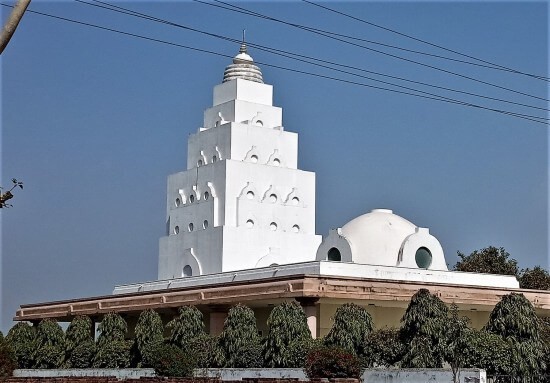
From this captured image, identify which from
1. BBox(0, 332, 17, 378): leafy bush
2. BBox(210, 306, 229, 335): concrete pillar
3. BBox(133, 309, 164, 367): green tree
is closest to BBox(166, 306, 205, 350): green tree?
BBox(133, 309, 164, 367): green tree

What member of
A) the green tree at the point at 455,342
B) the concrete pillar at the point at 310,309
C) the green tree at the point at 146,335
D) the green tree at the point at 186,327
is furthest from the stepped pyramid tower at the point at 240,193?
the green tree at the point at 455,342

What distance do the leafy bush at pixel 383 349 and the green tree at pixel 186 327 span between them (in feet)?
22.7

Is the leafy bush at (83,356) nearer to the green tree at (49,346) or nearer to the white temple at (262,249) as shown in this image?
the green tree at (49,346)

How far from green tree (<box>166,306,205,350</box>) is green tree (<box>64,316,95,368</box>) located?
4.41 metres

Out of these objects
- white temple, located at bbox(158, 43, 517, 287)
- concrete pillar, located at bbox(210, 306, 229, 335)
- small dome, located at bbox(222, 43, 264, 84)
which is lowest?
concrete pillar, located at bbox(210, 306, 229, 335)

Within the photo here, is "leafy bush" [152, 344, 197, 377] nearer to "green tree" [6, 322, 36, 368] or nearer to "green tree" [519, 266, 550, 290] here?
"green tree" [6, 322, 36, 368]

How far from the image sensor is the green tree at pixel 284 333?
1134 inches

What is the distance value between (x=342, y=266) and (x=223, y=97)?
15505mm

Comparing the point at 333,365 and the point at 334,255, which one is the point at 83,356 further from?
the point at 333,365

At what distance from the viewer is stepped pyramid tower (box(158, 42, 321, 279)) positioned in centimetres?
4328

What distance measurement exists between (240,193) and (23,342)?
11.8 m

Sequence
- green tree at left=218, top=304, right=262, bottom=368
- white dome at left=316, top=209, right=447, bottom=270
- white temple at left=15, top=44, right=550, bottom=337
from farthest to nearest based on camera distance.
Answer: white dome at left=316, top=209, right=447, bottom=270 < white temple at left=15, top=44, right=550, bottom=337 < green tree at left=218, top=304, right=262, bottom=368

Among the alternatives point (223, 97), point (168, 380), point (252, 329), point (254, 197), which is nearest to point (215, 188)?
point (254, 197)

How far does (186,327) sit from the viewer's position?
33.1 meters
